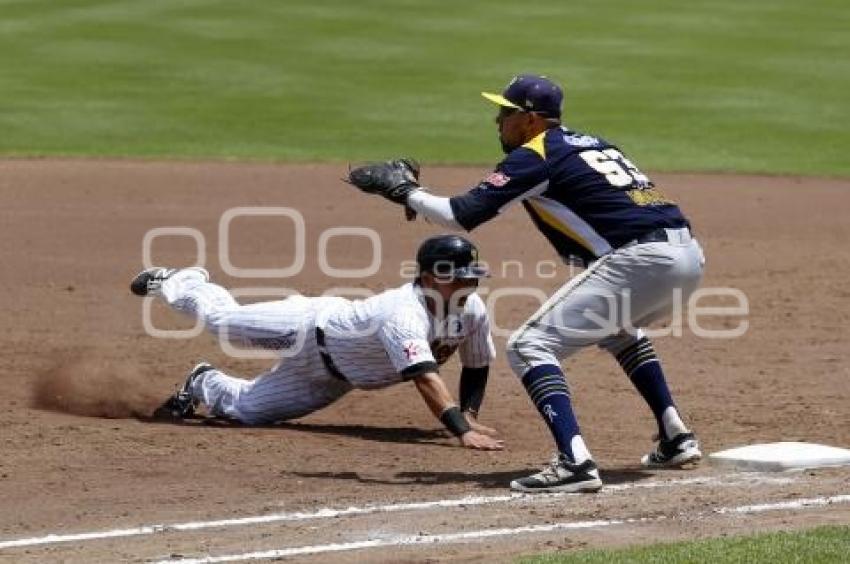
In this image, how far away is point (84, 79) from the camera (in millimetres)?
19812

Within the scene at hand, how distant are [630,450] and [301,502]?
1.96m

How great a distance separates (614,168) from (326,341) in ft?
5.76

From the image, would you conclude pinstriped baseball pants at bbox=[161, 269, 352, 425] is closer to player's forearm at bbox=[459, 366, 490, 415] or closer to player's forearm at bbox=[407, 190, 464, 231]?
player's forearm at bbox=[459, 366, 490, 415]

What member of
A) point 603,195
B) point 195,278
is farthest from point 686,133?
point 603,195

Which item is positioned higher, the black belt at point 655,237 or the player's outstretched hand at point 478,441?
the black belt at point 655,237

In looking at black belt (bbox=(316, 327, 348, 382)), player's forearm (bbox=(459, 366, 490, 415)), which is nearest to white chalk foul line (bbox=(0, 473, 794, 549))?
player's forearm (bbox=(459, 366, 490, 415))

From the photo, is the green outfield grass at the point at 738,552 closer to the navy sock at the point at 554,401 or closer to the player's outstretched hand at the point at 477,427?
the navy sock at the point at 554,401

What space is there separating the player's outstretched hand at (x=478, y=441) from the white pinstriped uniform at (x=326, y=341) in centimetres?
38

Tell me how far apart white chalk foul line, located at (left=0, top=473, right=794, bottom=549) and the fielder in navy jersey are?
0.19 m

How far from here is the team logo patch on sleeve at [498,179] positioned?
6785 mm

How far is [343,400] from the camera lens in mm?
9055

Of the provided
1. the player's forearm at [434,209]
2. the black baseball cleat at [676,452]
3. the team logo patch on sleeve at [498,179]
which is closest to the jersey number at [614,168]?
the team logo patch on sleeve at [498,179]

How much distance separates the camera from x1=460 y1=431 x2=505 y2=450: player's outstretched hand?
7609mm

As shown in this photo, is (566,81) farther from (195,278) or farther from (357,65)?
(195,278)
